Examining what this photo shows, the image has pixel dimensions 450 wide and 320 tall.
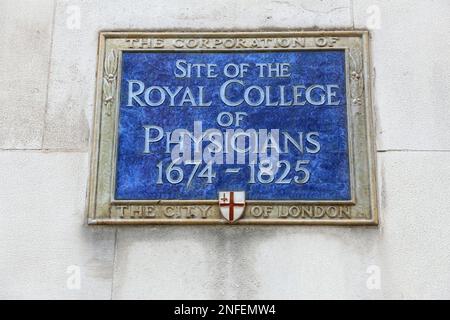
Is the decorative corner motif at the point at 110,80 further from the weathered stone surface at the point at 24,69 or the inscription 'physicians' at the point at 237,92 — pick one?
the weathered stone surface at the point at 24,69

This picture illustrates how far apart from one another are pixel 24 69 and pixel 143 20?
121cm

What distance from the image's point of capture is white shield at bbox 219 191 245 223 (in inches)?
277

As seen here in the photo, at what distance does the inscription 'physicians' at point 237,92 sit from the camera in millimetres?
7453

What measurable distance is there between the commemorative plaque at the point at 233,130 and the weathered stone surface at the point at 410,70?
15cm

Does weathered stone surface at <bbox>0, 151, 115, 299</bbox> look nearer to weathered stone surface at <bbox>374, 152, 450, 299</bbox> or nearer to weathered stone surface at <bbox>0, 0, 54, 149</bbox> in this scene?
weathered stone surface at <bbox>0, 0, 54, 149</bbox>

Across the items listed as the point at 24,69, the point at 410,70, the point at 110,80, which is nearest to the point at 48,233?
the point at 110,80

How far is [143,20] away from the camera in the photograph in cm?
780

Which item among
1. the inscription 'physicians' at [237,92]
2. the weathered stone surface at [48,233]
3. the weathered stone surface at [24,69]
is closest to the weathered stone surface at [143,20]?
the weathered stone surface at [24,69]

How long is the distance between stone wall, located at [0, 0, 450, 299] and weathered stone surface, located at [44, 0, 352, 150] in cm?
1

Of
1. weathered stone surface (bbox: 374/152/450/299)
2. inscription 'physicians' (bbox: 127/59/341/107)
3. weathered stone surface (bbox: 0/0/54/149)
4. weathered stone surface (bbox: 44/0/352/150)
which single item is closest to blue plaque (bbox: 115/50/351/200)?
inscription 'physicians' (bbox: 127/59/341/107)

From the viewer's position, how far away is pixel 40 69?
765 cm

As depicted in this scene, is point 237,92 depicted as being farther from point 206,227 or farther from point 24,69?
point 24,69

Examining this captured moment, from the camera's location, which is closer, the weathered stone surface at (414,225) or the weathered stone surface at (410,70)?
the weathered stone surface at (414,225)

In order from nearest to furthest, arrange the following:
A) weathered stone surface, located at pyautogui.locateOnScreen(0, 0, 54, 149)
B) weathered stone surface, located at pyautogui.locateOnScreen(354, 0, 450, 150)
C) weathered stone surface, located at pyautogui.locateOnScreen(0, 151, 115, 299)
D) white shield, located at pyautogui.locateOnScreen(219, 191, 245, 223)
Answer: weathered stone surface, located at pyautogui.locateOnScreen(0, 151, 115, 299), white shield, located at pyautogui.locateOnScreen(219, 191, 245, 223), weathered stone surface, located at pyautogui.locateOnScreen(354, 0, 450, 150), weathered stone surface, located at pyautogui.locateOnScreen(0, 0, 54, 149)
